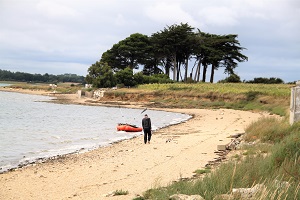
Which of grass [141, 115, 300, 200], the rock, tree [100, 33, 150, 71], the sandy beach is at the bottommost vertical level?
the sandy beach

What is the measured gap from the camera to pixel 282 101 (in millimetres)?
39469

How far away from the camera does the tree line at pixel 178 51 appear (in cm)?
6875

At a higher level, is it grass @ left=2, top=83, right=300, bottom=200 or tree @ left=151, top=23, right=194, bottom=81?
tree @ left=151, top=23, right=194, bottom=81

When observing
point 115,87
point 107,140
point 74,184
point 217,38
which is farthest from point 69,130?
point 217,38

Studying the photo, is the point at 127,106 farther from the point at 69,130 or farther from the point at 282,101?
the point at 69,130

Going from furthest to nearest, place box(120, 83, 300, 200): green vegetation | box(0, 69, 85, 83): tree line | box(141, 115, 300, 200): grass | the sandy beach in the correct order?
box(0, 69, 85, 83): tree line → the sandy beach → box(120, 83, 300, 200): green vegetation → box(141, 115, 300, 200): grass

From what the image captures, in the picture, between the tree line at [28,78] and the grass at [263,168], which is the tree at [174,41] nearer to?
the grass at [263,168]

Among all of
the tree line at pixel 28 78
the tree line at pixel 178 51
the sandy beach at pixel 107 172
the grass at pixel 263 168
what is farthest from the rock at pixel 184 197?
the tree line at pixel 28 78

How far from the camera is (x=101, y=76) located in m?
71.6

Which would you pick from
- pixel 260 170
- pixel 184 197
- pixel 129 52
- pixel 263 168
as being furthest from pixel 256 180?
pixel 129 52

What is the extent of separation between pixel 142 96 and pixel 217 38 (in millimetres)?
21549

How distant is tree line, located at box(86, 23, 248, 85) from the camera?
226 ft

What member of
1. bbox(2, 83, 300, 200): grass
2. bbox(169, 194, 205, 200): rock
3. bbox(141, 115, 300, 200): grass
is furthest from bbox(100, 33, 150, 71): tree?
bbox(169, 194, 205, 200): rock

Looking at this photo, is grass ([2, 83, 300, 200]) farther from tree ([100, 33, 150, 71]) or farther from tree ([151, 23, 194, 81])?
tree ([100, 33, 150, 71])
